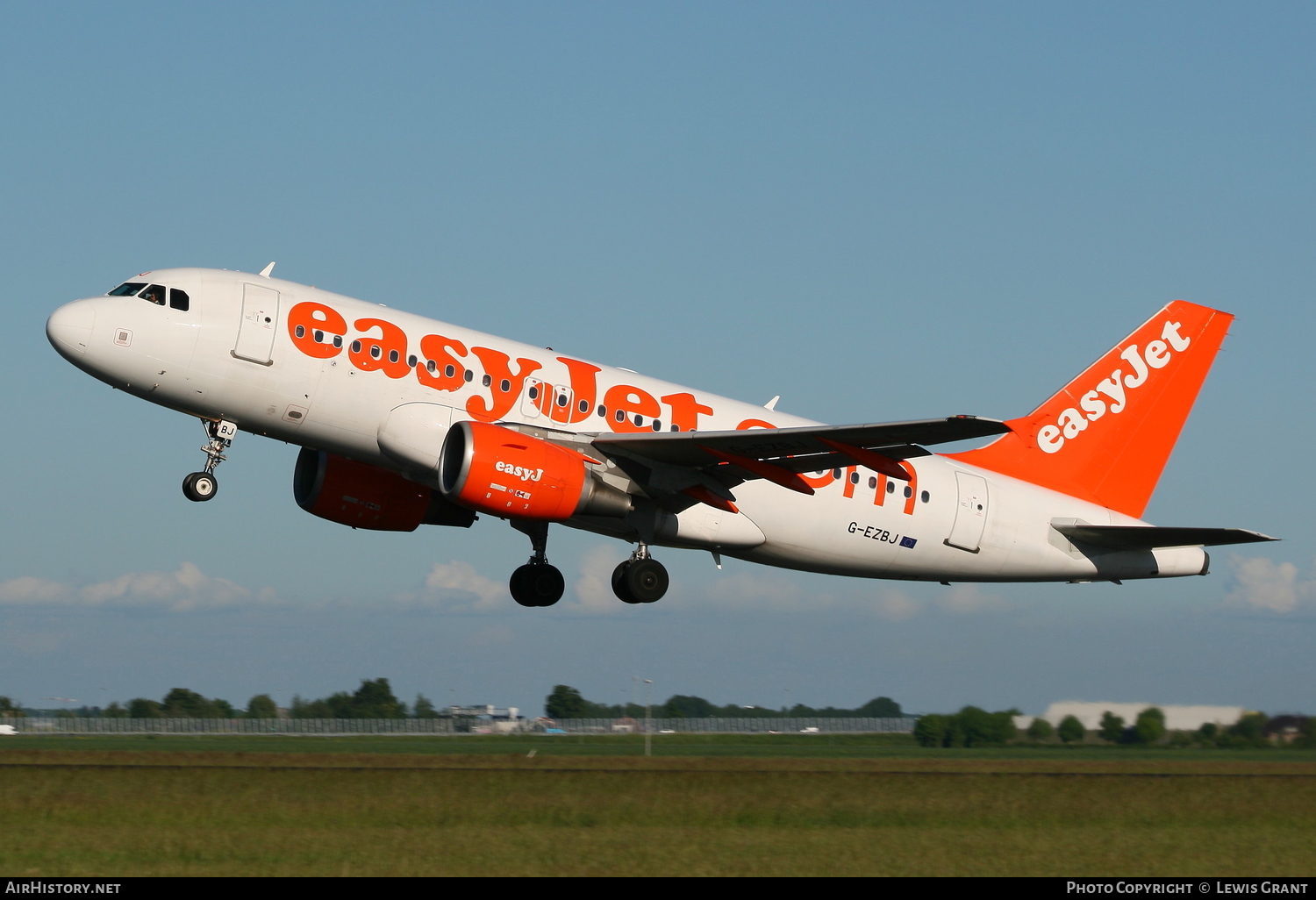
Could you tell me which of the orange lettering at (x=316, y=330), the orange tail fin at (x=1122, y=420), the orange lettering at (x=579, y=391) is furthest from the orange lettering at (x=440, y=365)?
the orange tail fin at (x=1122, y=420)

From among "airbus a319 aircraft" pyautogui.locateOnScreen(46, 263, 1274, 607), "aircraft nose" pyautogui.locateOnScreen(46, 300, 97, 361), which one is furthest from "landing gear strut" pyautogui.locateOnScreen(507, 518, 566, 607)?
"aircraft nose" pyautogui.locateOnScreen(46, 300, 97, 361)

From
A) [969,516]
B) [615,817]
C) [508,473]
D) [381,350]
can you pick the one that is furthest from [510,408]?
[615,817]

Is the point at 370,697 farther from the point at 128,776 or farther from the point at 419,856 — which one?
the point at 419,856

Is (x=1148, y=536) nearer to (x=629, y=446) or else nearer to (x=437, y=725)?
(x=629, y=446)

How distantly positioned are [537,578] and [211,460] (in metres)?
8.23

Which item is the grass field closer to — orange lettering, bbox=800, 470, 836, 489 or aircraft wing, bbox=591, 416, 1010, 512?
aircraft wing, bbox=591, 416, 1010, 512

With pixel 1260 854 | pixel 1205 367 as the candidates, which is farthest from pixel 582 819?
pixel 1205 367

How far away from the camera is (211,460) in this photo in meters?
28.1

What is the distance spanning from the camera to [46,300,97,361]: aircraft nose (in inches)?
1048

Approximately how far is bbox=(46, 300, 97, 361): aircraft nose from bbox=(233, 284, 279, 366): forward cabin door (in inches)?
106

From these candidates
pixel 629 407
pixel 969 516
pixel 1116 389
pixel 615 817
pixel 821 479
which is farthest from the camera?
pixel 1116 389

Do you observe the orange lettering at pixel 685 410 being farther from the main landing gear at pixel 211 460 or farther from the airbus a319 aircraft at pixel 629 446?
the main landing gear at pixel 211 460

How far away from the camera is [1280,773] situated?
26.4m
